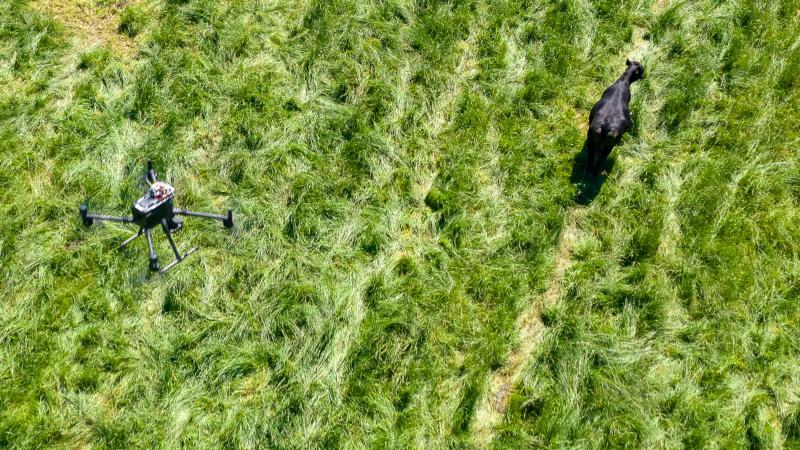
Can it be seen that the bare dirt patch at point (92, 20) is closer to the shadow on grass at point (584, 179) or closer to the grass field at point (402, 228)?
the grass field at point (402, 228)

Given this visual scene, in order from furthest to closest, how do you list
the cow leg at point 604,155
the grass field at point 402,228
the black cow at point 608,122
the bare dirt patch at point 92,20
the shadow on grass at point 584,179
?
the bare dirt patch at point 92,20, the shadow on grass at point 584,179, the cow leg at point 604,155, the black cow at point 608,122, the grass field at point 402,228

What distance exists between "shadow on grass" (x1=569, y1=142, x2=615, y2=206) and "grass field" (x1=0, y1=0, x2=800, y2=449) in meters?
0.03

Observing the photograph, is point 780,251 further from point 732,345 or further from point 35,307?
point 35,307

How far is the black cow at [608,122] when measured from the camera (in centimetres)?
588

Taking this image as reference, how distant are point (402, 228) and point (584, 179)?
209 centimetres

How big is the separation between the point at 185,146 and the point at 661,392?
5426 millimetres

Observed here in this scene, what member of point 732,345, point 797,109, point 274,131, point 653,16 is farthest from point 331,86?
point 797,109

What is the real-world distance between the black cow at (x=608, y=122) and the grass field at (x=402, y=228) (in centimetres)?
30

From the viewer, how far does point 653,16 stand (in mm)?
7672

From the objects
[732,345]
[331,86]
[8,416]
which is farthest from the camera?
[331,86]

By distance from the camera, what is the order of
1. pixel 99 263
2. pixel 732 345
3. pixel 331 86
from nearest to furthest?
pixel 732 345
pixel 99 263
pixel 331 86

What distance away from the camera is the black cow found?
5.88 meters

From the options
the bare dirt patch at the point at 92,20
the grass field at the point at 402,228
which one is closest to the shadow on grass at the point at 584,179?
the grass field at the point at 402,228

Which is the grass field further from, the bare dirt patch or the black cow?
the black cow
